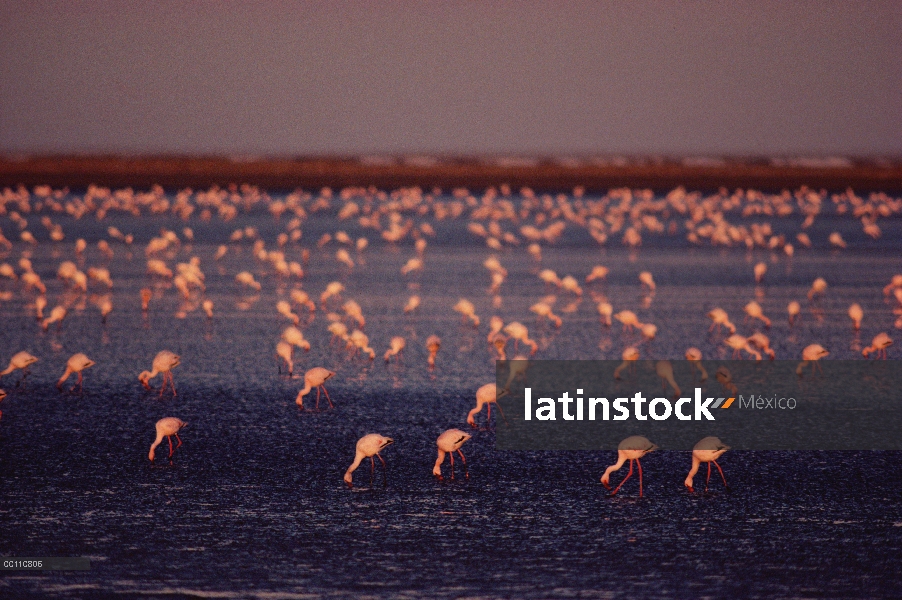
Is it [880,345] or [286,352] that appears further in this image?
[880,345]

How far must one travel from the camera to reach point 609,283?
66.4 ft

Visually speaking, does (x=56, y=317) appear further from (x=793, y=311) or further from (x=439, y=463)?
(x=793, y=311)

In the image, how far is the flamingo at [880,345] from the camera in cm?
1196

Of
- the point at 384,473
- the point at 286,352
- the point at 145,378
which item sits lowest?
the point at 384,473

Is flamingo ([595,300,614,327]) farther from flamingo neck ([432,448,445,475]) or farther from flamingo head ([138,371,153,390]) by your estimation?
flamingo neck ([432,448,445,475])

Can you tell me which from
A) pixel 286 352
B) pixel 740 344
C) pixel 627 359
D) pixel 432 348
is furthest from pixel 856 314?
pixel 286 352

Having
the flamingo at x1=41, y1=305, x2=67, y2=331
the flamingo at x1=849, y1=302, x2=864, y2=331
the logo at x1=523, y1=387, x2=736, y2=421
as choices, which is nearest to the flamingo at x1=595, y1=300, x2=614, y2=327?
the flamingo at x1=849, y1=302, x2=864, y2=331

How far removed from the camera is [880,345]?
11977mm

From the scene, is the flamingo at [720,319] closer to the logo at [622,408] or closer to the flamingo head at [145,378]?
the logo at [622,408]

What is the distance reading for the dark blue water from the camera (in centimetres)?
633

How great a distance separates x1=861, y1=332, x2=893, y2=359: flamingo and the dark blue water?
1.77 ft

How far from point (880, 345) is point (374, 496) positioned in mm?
6739

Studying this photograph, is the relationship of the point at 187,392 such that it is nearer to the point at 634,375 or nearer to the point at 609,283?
the point at 634,375

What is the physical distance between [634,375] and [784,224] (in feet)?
93.3
